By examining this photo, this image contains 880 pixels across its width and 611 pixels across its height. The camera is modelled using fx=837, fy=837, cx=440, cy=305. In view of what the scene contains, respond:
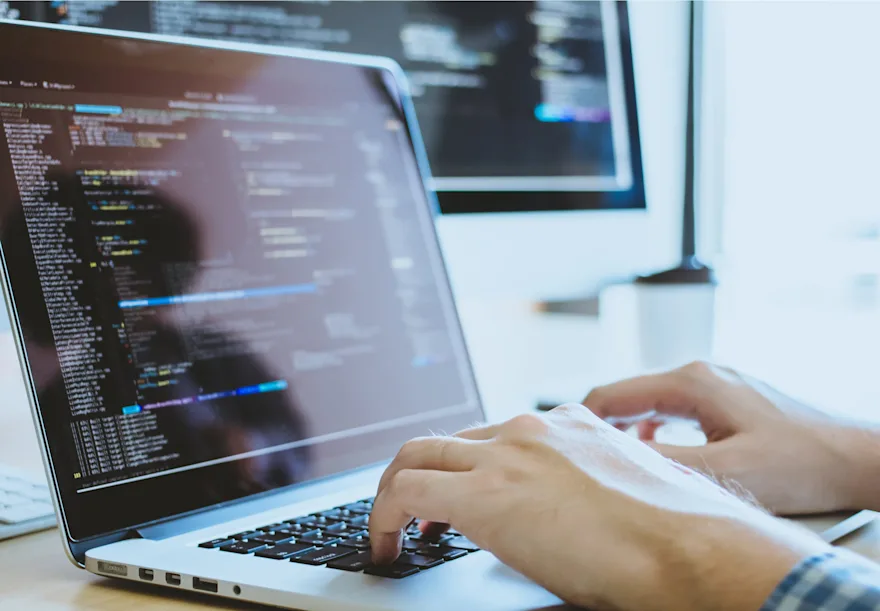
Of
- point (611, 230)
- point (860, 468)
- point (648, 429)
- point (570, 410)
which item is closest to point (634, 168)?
point (611, 230)

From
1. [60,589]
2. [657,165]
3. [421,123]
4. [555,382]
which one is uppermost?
[421,123]

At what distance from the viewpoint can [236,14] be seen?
0.84 metres

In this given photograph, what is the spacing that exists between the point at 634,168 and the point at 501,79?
271 mm

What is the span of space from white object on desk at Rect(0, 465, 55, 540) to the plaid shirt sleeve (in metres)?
0.47

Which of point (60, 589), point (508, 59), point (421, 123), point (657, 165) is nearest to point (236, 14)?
point (421, 123)

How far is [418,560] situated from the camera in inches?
17.8

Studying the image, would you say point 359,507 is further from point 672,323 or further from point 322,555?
point 672,323

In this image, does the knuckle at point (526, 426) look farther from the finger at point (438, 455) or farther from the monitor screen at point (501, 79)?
the monitor screen at point (501, 79)

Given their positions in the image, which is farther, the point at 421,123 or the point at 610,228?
the point at 610,228

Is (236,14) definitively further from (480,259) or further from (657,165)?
(657,165)

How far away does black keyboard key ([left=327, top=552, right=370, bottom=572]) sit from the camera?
17.1 inches

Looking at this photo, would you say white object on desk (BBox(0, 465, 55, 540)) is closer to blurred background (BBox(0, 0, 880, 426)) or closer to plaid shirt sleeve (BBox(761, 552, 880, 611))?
blurred background (BBox(0, 0, 880, 426))

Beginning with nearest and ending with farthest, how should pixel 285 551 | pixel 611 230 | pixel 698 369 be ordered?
1. pixel 285 551
2. pixel 698 369
3. pixel 611 230

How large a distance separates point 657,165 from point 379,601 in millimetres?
1119
